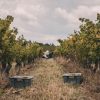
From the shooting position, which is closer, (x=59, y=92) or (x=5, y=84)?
(x=59, y=92)

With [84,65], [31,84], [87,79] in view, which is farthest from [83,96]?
[84,65]

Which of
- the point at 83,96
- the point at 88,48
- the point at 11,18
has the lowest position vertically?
the point at 83,96

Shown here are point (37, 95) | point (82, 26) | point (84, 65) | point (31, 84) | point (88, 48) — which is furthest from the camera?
point (84, 65)

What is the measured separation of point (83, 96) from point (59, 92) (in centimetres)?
125

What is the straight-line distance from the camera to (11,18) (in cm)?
2602

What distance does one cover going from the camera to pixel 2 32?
970 inches

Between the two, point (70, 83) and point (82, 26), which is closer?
point (70, 83)

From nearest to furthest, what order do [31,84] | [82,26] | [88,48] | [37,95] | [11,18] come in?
1. [37,95]
2. [31,84]
3. [11,18]
4. [88,48]
5. [82,26]

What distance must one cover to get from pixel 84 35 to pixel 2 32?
29.2 ft

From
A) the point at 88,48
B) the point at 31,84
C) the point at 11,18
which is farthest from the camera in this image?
the point at 88,48

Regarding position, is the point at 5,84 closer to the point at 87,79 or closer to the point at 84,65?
the point at 87,79

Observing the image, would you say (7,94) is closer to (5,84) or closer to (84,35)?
(5,84)

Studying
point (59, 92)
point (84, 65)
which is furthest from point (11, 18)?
point (84, 65)

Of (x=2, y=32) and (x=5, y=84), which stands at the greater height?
(x=2, y=32)
